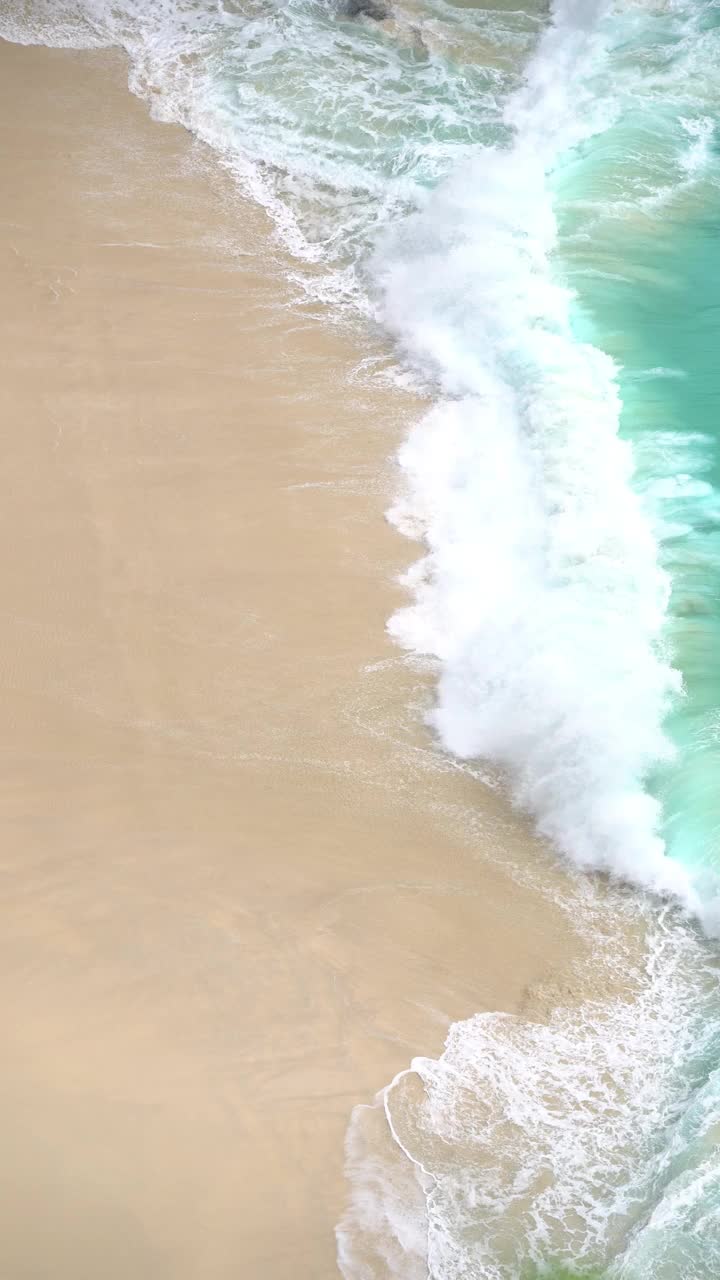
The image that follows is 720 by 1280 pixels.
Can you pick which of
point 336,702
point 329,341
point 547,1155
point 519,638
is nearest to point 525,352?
point 329,341

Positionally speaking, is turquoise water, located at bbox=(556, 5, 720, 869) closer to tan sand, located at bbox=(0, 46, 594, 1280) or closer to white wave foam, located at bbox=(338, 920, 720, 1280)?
white wave foam, located at bbox=(338, 920, 720, 1280)

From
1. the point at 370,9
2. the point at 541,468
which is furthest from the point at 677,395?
the point at 370,9

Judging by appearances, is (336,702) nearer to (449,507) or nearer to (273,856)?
(273,856)

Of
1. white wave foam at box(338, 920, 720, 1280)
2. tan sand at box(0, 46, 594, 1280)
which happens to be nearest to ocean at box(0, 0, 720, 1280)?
white wave foam at box(338, 920, 720, 1280)

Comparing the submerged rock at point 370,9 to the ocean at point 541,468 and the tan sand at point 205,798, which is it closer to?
the ocean at point 541,468

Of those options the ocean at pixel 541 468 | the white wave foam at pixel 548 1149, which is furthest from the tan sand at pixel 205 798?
the ocean at pixel 541 468
